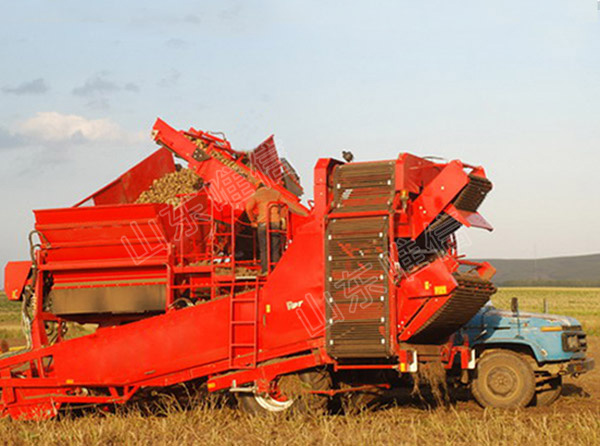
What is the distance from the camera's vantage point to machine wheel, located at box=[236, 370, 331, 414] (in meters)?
10.6

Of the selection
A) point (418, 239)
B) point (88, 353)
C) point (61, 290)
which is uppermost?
point (418, 239)

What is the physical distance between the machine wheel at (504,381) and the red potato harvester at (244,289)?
619 millimetres

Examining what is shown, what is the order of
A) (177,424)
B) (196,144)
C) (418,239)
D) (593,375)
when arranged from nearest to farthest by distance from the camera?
1. (177,424)
2. (418,239)
3. (196,144)
4. (593,375)

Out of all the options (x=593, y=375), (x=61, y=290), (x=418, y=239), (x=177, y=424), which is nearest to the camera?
(x=177, y=424)

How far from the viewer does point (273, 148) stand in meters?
13.2

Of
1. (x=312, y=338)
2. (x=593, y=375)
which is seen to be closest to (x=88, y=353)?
(x=312, y=338)

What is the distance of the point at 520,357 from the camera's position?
12352 mm

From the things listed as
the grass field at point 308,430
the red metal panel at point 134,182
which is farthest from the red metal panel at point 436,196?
the red metal panel at point 134,182

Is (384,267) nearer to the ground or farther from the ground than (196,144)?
nearer to the ground

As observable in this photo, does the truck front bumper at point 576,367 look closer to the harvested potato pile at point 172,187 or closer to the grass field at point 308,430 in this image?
the grass field at point 308,430

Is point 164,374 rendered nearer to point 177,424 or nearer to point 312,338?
point 177,424

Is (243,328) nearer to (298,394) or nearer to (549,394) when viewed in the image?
(298,394)

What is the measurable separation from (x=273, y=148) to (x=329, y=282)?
3709 millimetres

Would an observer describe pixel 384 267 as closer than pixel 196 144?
Yes
